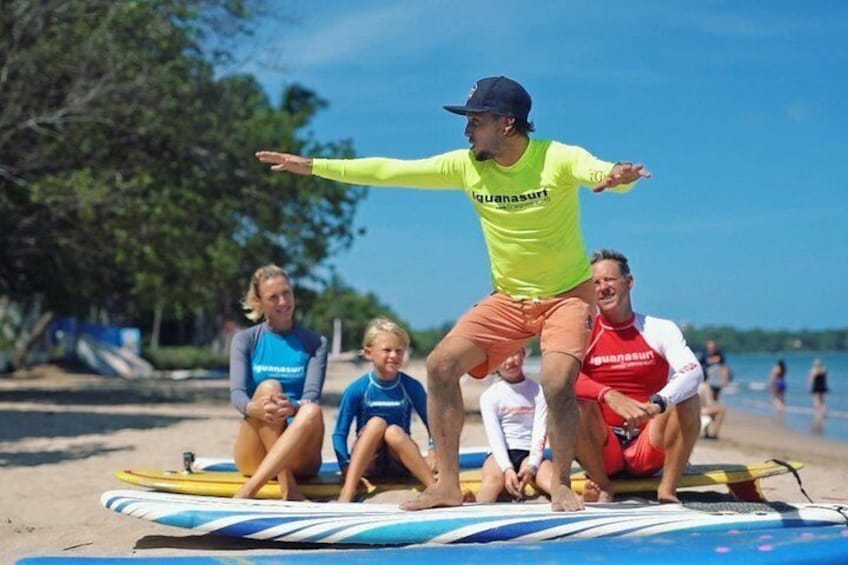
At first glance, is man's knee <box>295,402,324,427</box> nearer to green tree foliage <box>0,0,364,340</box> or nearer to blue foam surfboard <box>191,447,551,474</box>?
blue foam surfboard <box>191,447,551,474</box>

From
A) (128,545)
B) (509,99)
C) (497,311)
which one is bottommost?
(128,545)

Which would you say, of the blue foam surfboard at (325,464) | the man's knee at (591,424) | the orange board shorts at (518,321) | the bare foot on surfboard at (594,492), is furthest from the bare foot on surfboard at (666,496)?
the blue foam surfboard at (325,464)

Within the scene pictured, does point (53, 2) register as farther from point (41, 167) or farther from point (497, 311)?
point (497, 311)

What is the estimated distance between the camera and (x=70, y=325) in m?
37.4

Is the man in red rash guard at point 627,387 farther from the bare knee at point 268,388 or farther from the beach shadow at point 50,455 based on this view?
the beach shadow at point 50,455

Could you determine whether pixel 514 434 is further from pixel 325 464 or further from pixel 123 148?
pixel 123 148

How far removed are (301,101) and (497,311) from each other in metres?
48.3

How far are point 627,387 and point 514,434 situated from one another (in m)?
0.90

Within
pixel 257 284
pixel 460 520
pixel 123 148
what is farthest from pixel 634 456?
pixel 123 148

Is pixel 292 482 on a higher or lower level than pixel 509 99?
lower

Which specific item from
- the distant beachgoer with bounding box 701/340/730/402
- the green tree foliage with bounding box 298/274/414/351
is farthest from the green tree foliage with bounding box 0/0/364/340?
the green tree foliage with bounding box 298/274/414/351

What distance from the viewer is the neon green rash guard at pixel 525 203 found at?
5.37m

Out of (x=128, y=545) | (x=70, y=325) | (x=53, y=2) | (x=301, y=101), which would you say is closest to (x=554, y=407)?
(x=128, y=545)

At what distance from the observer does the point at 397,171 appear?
5.74 metres
